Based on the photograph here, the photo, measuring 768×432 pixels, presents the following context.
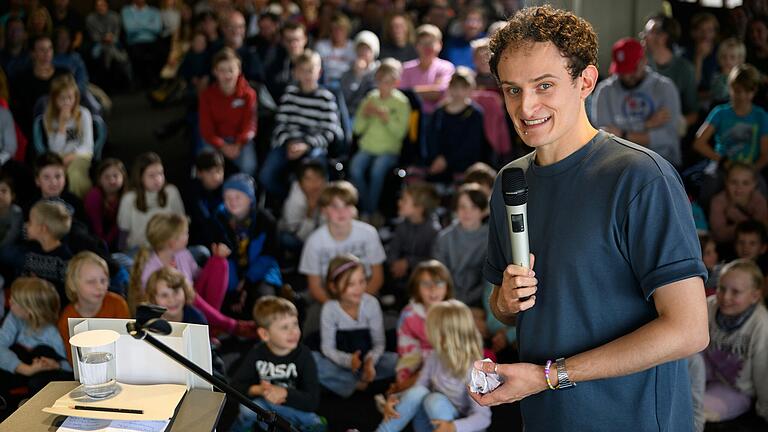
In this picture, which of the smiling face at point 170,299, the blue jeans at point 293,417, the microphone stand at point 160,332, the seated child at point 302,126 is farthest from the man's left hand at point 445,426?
the seated child at point 302,126

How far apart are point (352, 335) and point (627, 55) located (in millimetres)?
2507

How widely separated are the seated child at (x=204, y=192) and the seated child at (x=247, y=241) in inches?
5.5

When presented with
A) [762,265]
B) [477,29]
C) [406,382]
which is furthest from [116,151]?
[762,265]

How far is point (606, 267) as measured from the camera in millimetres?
1590

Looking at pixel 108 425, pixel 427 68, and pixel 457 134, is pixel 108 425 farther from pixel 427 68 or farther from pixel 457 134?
pixel 427 68

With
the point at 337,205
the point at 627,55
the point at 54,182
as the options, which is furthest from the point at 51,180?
the point at 627,55

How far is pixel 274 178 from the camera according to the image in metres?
5.86

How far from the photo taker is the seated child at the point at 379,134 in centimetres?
589

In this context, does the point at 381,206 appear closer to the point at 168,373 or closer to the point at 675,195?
the point at 168,373

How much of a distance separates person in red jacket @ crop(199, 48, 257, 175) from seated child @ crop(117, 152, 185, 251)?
0.90 m

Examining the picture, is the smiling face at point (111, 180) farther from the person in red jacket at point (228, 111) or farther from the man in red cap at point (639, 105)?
the man in red cap at point (639, 105)

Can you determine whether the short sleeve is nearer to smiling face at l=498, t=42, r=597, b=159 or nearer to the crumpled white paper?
smiling face at l=498, t=42, r=597, b=159

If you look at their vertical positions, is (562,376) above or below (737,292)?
above

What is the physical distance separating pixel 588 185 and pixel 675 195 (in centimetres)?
14
